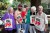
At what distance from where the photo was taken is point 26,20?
427 centimetres

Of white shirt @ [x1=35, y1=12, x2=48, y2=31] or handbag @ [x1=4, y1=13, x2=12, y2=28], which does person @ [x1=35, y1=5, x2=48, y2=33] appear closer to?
white shirt @ [x1=35, y1=12, x2=48, y2=31]

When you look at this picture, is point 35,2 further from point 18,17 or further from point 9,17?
point 9,17

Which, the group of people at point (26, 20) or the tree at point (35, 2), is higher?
the tree at point (35, 2)

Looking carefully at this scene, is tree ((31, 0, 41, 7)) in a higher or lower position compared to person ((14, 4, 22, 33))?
higher

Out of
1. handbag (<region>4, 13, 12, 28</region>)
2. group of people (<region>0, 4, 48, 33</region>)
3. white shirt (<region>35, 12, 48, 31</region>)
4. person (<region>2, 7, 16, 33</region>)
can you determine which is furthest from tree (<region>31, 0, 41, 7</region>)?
handbag (<region>4, 13, 12, 28</region>)

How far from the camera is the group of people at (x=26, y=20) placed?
424cm

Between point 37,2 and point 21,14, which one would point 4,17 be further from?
point 37,2

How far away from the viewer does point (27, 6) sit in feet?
13.9

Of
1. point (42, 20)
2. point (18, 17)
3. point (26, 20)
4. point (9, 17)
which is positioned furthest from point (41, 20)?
point (9, 17)

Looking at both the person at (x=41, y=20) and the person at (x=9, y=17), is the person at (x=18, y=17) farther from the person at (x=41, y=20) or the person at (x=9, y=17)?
the person at (x=41, y=20)

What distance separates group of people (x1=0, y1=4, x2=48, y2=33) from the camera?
13.9ft

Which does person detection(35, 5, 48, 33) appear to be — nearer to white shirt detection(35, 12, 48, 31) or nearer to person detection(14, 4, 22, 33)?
white shirt detection(35, 12, 48, 31)

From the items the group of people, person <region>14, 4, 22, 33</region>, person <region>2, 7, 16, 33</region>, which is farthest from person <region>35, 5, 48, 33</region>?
person <region>2, 7, 16, 33</region>

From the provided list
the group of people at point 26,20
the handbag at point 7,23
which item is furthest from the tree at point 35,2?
the handbag at point 7,23
